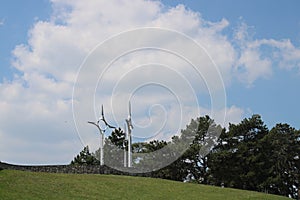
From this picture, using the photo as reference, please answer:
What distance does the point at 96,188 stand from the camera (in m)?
27.5

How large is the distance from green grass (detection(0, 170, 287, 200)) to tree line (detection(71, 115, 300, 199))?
1675cm

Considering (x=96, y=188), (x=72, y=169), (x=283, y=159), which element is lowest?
(x=96, y=188)

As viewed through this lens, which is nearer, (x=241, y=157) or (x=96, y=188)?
(x=96, y=188)

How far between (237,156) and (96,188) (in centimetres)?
2592

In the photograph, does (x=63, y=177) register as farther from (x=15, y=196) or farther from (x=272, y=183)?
(x=272, y=183)

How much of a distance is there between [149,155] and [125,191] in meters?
30.0

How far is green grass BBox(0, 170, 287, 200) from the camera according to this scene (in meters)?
24.4

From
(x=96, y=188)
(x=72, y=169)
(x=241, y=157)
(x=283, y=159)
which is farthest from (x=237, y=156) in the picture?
(x=96, y=188)

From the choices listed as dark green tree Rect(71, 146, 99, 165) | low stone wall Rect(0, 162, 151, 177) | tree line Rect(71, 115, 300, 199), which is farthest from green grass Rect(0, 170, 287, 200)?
dark green tree Rect(71, 146, 99, 165)

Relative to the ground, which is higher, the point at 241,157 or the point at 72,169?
the point at 241,157

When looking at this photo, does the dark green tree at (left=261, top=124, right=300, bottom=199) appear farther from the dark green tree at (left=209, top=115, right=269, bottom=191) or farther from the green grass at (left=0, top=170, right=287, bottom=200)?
the green grass at (left=0, top=170, right=287, bottom=200)

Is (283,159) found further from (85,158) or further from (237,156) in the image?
(85,158)

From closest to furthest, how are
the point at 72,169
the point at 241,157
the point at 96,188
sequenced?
1. the point at 96,188
2. the point at 72,169
3. the point at 241,157

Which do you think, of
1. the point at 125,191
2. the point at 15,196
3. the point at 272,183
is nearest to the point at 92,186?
the point at 125,191
